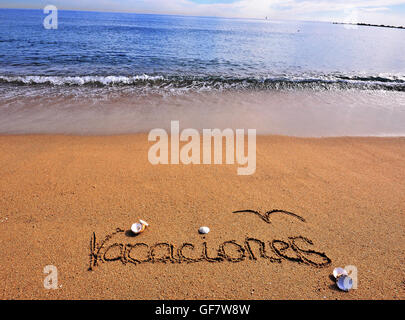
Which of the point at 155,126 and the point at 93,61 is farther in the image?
the point at 93,61

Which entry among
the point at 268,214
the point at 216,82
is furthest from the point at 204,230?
the point at 216,82

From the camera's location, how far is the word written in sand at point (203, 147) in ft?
15.2

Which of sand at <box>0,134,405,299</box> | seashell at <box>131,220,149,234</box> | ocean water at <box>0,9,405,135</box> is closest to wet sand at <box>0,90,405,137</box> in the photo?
ocean water at <box>0,9,405,135</box>

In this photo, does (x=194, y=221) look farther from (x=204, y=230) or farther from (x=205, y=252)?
(x=205, y=252)

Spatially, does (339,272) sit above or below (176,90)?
below

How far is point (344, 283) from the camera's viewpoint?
250 centimetres

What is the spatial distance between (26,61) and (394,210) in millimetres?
17440

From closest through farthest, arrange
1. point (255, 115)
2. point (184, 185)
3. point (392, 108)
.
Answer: point (184, 185), point (255, 115), point (392, 108)

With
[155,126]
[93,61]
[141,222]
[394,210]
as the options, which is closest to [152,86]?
[155,126]

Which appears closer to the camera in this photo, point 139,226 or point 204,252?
point 204,252

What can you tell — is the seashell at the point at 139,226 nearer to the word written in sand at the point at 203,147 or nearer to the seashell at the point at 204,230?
the seashell at the point at 204,230

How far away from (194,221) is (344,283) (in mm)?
1873
